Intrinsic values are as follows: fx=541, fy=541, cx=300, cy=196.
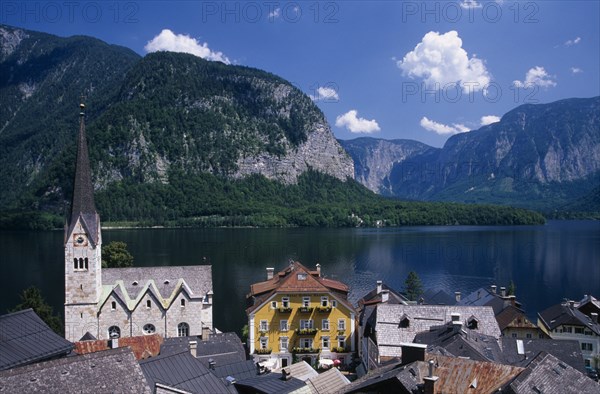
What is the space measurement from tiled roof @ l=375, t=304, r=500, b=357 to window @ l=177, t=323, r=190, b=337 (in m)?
17.6

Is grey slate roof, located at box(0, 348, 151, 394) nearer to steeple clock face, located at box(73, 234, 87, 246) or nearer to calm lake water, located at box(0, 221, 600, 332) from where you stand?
steeple clock face, located at box(73, 234, 87, 246)

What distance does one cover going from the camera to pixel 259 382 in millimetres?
25156

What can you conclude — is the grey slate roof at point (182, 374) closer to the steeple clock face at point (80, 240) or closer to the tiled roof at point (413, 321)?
the tiled roof at point (413, 321)

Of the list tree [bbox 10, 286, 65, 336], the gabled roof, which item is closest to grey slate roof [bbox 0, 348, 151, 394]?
tree [bbox 10, 286, 65, 336]

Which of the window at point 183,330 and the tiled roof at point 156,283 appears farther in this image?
the window at point 183,330

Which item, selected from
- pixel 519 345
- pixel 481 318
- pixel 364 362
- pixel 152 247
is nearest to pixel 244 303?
pixel 364 362

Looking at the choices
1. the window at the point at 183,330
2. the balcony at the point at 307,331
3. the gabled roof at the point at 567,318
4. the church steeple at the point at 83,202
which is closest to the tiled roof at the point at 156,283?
the window at the point at 183,330

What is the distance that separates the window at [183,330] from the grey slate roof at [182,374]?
23.0 metres

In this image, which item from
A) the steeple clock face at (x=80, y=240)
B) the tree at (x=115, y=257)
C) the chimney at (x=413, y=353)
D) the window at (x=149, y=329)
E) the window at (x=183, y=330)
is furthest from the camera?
the tree at (x=115, y=257)

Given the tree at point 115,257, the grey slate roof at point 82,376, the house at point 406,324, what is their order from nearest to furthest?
1. the grey slate roof at point 82,376
2. the house at point 406,324
3. the tree at point 115,257

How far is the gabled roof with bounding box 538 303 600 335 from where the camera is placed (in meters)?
48.5

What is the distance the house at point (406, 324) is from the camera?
36188 mm

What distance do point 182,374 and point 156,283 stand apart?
2625 cm

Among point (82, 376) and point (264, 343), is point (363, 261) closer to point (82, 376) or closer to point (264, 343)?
point (264, 343)
